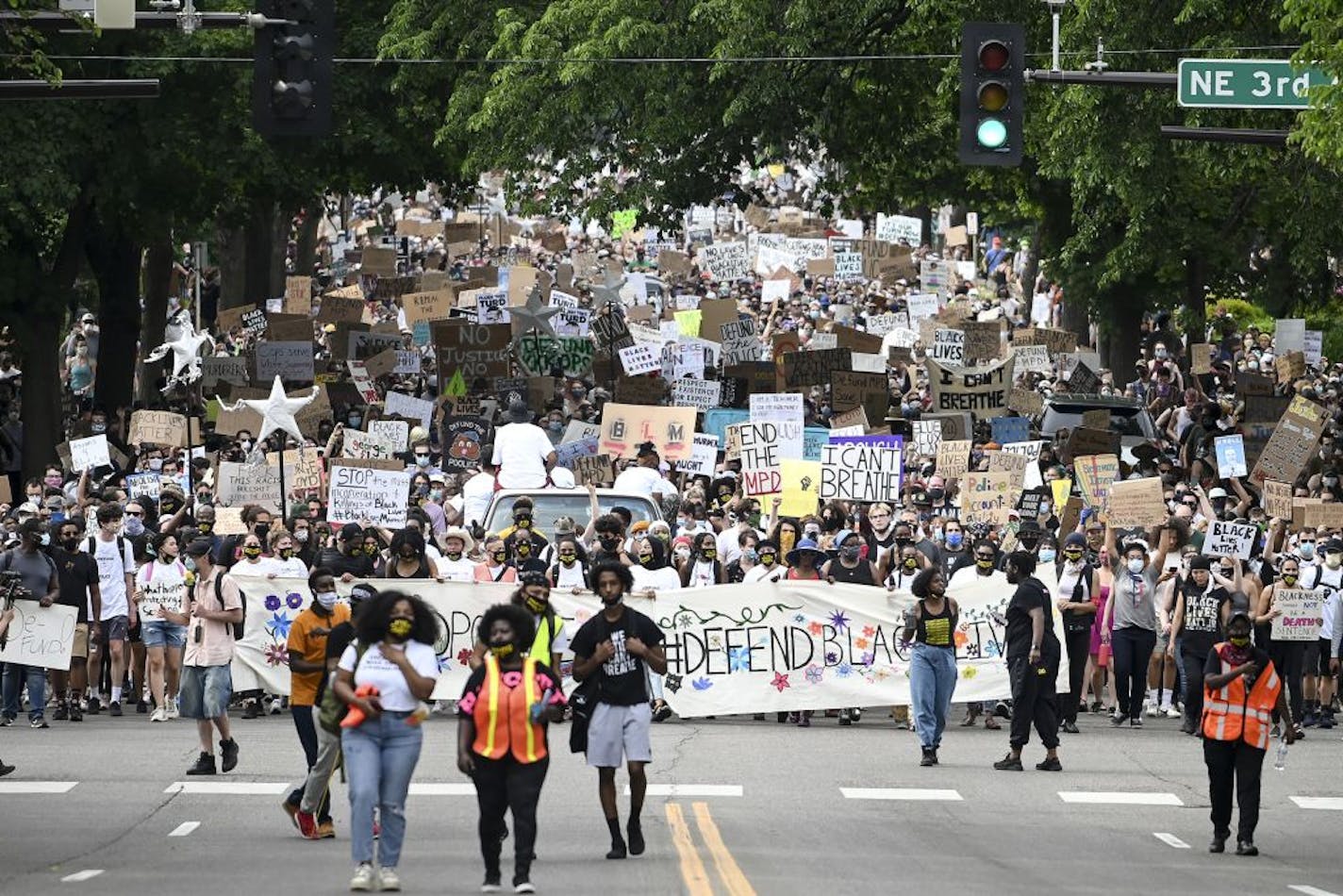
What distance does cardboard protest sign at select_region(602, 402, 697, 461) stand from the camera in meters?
29.5

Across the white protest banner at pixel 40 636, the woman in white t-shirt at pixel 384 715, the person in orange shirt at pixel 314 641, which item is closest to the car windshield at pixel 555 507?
the white protest banner at pixel 40 636

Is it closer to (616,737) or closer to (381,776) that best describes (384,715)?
(381,776)

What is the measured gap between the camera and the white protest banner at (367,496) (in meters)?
25.0

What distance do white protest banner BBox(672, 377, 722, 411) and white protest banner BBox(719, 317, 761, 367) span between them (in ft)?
13.2

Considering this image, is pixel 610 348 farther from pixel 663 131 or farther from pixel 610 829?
pixel 610 829

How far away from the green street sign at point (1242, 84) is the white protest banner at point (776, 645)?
15.4 feet

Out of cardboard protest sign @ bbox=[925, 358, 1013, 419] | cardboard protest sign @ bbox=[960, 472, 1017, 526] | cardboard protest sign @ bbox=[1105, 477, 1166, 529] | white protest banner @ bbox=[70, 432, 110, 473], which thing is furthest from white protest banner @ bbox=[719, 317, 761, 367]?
cardboard protest sign @ bbox=[1105, 477, 1166, 529]

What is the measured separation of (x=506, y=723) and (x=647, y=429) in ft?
55.6

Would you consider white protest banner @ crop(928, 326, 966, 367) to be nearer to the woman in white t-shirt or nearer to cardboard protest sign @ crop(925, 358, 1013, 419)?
cardboard protest sign @ crop(925, 358, 1013, 419)

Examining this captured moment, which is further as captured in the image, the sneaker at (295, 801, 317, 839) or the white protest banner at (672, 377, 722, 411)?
→ the white protest banner at (672, 377, 722, 411)

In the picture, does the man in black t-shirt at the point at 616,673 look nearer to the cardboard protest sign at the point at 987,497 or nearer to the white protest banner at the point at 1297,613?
the white protest banner at the point at 1297,613

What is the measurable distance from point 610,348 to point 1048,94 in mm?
8761

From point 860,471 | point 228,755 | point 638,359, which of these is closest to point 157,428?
point 638,359

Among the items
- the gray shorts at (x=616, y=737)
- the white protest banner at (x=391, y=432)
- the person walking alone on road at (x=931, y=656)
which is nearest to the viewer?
the gray shorts at (x=616, y=737)
